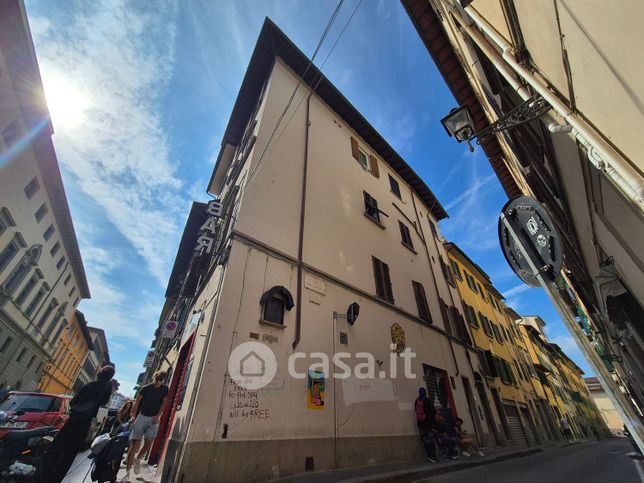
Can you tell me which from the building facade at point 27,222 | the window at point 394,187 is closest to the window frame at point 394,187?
the window at point 394,187

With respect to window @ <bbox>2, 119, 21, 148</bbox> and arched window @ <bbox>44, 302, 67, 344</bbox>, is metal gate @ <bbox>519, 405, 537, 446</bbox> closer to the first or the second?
window @ <bbox>2, 119, 21, 148</bbox>

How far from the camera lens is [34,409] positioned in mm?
7273

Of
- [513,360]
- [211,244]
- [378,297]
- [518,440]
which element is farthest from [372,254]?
[513,360]

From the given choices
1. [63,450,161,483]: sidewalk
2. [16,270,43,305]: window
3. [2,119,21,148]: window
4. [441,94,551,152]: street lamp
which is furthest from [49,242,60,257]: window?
[441,94,551,152]: street lamp

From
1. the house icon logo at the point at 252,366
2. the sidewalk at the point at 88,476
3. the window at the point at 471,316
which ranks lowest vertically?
the sidewalk at the point at 88,476

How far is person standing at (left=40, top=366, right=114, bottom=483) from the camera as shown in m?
3.53

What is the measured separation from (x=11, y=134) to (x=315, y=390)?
2298 cm

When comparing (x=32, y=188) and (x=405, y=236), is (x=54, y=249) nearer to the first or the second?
(x=32, y=188)

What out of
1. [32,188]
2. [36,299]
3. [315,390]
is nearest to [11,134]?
[32,188]

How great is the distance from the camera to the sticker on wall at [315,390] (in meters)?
5.65

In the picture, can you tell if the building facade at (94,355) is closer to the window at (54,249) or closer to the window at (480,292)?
the window at (54,249)

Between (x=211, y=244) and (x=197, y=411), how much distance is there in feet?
15.4

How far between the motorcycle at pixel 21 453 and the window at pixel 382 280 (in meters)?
8.26

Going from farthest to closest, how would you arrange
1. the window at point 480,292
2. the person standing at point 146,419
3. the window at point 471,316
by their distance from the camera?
the window at point 480,292 → the window at point 471,316 → the person standing at point 146,419
